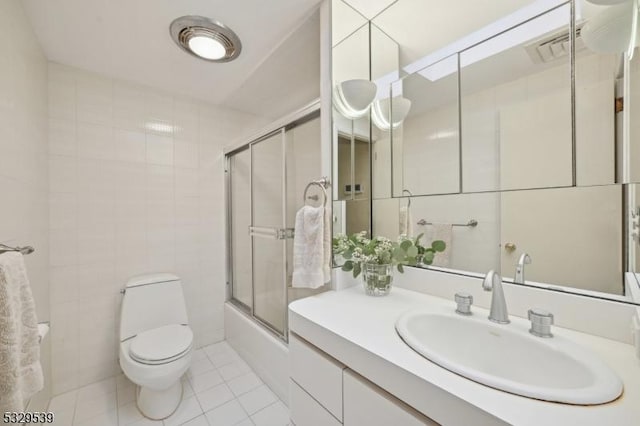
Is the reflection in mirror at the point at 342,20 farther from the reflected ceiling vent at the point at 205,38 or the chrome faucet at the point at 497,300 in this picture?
the chrome faucet at the point at 497,300

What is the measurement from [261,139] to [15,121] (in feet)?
4.02

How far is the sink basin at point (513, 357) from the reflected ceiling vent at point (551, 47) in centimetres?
93

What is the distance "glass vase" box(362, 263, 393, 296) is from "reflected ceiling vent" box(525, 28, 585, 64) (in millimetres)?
967

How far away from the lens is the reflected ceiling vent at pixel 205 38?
1328 millimetres

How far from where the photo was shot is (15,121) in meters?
1.14

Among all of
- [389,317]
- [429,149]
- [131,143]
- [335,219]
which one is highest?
[131,143]

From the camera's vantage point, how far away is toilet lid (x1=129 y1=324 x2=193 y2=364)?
1446 mm

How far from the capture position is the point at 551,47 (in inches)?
35.7

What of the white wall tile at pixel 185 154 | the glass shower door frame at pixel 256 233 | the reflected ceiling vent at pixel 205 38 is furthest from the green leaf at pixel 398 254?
the white wall tile at pixel 185 154

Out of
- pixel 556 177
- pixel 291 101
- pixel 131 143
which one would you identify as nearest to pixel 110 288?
pixel 131 143

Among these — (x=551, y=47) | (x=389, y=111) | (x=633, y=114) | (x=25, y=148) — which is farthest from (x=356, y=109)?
(x=25, y=148)

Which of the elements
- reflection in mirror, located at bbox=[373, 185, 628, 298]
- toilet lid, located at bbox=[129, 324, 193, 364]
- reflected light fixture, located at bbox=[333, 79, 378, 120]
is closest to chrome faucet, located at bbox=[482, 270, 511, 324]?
reflection in mirror, located at bbox=[373, 185, 628, 298]

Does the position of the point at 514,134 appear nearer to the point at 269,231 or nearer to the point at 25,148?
the point at 269,231

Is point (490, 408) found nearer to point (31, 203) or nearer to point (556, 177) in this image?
point (556, 177)
